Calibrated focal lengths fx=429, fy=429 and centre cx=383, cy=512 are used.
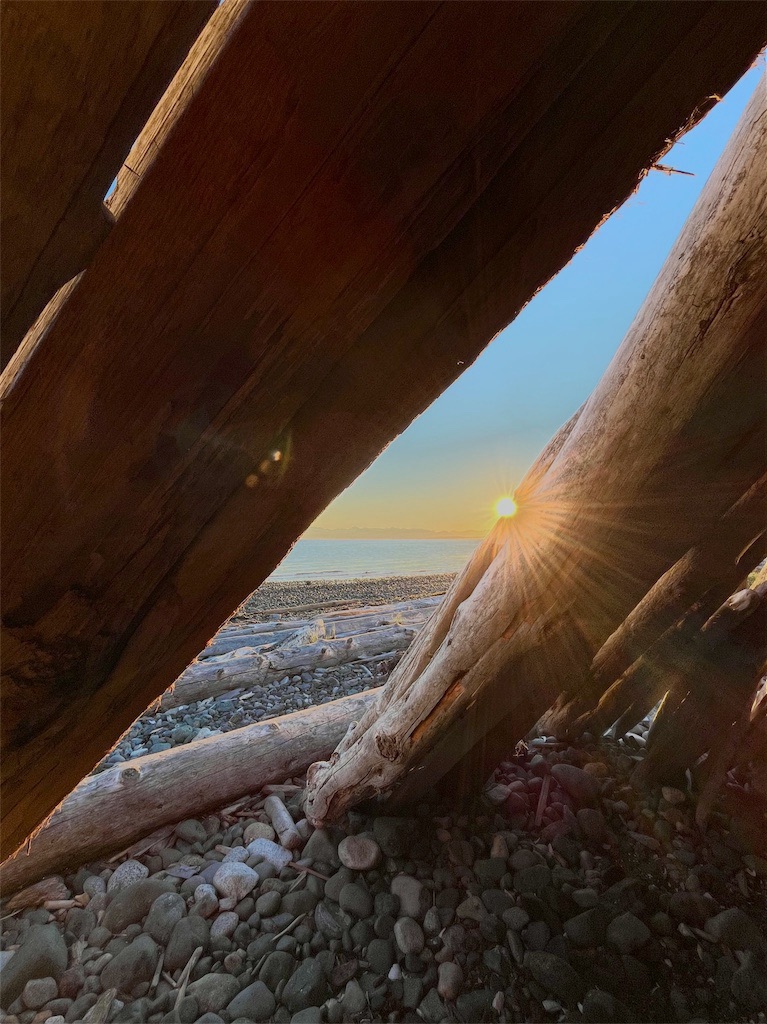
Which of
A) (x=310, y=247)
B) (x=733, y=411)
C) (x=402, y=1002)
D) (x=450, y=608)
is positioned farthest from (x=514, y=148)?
(x=402, y=1002)

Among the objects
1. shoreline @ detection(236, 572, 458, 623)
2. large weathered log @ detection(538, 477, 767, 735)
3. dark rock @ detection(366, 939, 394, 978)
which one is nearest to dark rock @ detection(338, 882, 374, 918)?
dark rock @ detection(366, 939, 394, 978)

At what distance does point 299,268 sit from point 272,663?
548 cm

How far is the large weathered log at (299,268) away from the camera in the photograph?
52cm

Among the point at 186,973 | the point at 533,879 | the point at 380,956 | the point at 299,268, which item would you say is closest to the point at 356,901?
the point at 380,956

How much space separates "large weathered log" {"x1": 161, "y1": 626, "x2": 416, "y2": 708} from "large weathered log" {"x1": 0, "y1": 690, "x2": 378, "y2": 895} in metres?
1.46

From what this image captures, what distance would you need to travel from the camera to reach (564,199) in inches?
25.2

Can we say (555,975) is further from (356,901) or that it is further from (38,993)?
(38,993)

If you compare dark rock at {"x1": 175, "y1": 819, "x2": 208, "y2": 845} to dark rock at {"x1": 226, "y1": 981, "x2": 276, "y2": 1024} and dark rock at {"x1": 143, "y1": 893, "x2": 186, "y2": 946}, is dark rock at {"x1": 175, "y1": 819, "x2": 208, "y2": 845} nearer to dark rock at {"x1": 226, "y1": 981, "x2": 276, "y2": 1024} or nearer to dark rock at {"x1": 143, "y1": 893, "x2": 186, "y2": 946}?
dark rock at {"x1": 143, "y1": 893, "x2": 186, "y2": 946}

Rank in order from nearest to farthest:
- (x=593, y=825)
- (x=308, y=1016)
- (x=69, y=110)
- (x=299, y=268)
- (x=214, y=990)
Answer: (x=69, y=110) < (x=299, y=268) < (x=308, y=1016) < (x=214, y=990) < (x=593, y=825)

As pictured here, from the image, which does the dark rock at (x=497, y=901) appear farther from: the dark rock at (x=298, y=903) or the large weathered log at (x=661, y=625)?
the large weathered log at (x=661, y=625)

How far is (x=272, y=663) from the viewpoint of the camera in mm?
5438

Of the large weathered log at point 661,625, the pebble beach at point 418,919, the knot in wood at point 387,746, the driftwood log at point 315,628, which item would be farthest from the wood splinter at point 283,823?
the driftwood log at point 315,628

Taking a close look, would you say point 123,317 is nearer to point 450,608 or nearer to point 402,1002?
point 450,608

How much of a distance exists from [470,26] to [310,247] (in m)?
0.30
